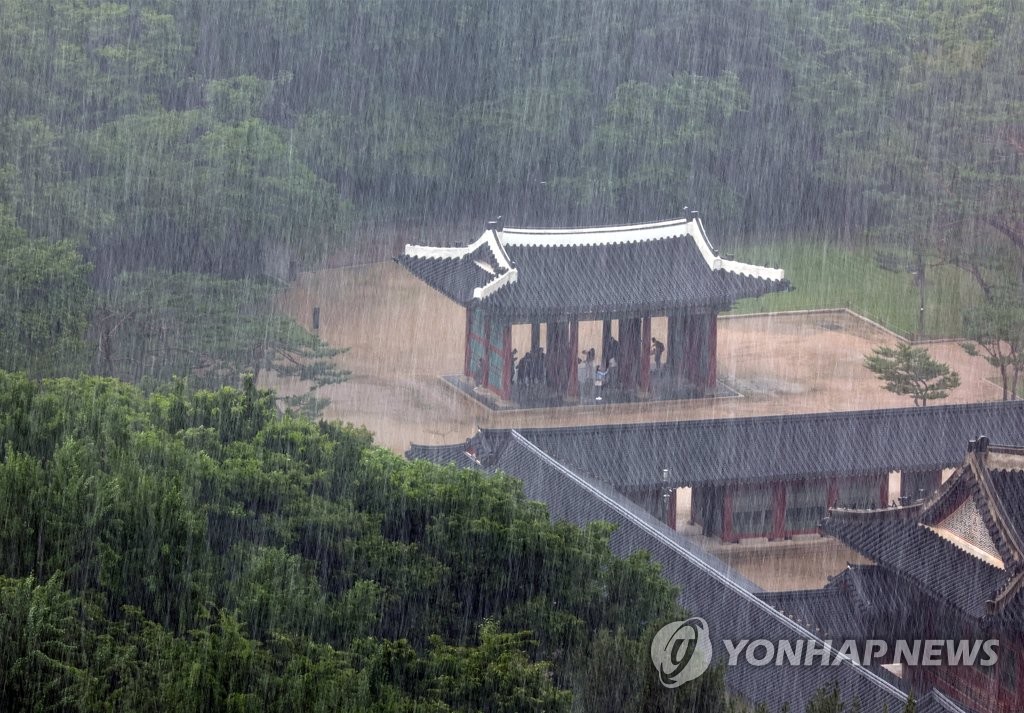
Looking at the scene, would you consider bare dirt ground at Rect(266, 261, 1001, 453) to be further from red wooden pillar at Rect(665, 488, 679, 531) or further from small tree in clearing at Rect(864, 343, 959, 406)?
red wooden pillar at Rect(665, 488, 679, 531)

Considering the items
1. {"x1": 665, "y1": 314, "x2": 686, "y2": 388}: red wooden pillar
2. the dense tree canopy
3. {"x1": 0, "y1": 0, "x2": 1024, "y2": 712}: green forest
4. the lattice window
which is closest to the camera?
the dense tree canopy

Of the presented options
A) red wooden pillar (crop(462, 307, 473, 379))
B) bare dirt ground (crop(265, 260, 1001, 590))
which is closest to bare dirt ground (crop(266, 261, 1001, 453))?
bare dirt ground (crop(265, 260, 1001, 590))

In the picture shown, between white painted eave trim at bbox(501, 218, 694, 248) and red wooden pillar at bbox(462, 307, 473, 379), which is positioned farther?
red wooden pillar at bbox(462, 307, 473, 379)

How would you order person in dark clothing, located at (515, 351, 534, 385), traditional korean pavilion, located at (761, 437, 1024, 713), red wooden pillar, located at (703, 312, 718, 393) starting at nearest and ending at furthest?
traditional korean pavilion, located at (761, 437, 1024, 713) < person in dark clothing, located at (515, 351, 534, 385) < red wooden pillar, located at (703, 312, 718, 393)

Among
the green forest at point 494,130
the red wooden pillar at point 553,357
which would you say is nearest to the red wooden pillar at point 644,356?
the red wooden pillar at point 553,357

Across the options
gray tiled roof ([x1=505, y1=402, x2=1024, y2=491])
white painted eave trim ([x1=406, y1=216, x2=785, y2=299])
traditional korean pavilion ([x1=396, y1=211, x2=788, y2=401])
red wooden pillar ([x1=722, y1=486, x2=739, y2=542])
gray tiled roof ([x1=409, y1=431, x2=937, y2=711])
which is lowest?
red wooden pillar ([x1=722, y1=486, x2=739, y2=542])

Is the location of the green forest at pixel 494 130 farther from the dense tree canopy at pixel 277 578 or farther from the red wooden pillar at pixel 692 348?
the dense tree canopy at pixel 277 578

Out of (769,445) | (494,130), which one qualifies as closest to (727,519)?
(769,445)

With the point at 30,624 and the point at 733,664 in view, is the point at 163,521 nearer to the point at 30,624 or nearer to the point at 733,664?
the point at 30,624
